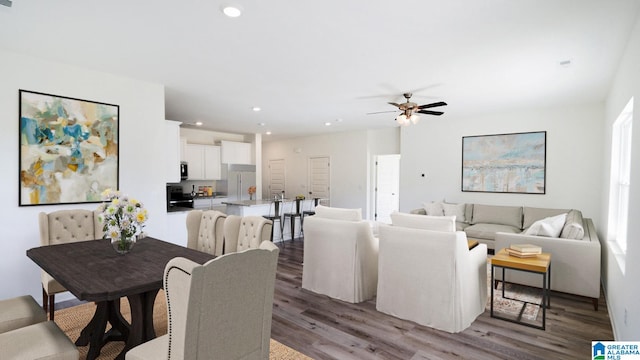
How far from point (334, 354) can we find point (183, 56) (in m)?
3.10

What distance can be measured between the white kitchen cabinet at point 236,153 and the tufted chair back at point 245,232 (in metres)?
5.86

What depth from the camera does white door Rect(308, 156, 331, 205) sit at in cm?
929

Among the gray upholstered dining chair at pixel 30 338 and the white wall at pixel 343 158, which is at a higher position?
the white wall at pixel 343 158

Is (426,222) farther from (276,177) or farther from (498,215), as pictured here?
(276,177)

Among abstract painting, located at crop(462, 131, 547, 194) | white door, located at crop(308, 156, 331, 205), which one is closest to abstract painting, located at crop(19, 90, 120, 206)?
white door, located at crop(308, 156, 331, 205)

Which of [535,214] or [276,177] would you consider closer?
[535,214]

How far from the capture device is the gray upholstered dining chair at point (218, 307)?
1452mm

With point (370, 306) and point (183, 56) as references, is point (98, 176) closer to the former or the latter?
point (183, 56)

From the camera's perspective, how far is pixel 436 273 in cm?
299

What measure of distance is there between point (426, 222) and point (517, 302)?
5.32ft

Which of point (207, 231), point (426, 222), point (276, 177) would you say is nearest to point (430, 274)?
point (426, 222)

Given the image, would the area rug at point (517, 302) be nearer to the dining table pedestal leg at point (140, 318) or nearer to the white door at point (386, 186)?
the dining table pedestal leg at point (140, 318)

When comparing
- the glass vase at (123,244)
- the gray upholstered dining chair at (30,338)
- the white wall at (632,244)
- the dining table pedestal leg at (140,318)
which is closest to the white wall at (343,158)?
the white wall at (632,244)

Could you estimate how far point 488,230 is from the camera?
568cm
